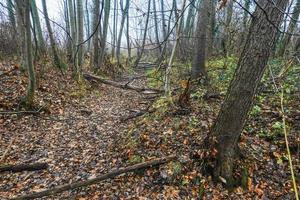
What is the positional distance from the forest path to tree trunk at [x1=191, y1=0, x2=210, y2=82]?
6.90 ft

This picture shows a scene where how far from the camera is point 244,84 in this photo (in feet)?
10.8

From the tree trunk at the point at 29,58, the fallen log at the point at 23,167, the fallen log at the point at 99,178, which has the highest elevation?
the tree trunk at the point at 29,58

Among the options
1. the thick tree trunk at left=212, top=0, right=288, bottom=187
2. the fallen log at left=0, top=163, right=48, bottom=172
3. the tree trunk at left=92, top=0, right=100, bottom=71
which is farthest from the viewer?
the tree trunk at left=92, top=0, right=100, bottom=71

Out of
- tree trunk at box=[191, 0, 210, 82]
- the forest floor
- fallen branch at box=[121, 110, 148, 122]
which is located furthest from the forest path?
tree trunk at box=[191, 0, 210, 82]

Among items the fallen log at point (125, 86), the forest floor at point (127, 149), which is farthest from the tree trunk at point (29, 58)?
the fallen log at point (125, 86)

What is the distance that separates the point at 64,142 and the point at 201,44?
16.7 ft

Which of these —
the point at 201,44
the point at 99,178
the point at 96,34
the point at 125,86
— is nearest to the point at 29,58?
the point at 99,178

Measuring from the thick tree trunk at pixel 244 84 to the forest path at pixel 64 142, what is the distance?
1.79 metres

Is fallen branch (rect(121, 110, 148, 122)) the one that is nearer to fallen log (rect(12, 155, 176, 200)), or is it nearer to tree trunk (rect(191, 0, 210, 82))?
tree trunk (rect(191, 0, 210, 82))

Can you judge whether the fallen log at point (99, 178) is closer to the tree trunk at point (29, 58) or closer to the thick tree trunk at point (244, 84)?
the thick tree trunk at point (244, 84)

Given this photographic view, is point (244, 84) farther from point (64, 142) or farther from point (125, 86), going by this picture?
point (125, 86)

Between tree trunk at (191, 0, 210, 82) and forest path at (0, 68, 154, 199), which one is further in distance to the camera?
tree trunk at (191, 0, 210, 82)

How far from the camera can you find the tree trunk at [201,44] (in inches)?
300

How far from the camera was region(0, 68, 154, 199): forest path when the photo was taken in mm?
4090
